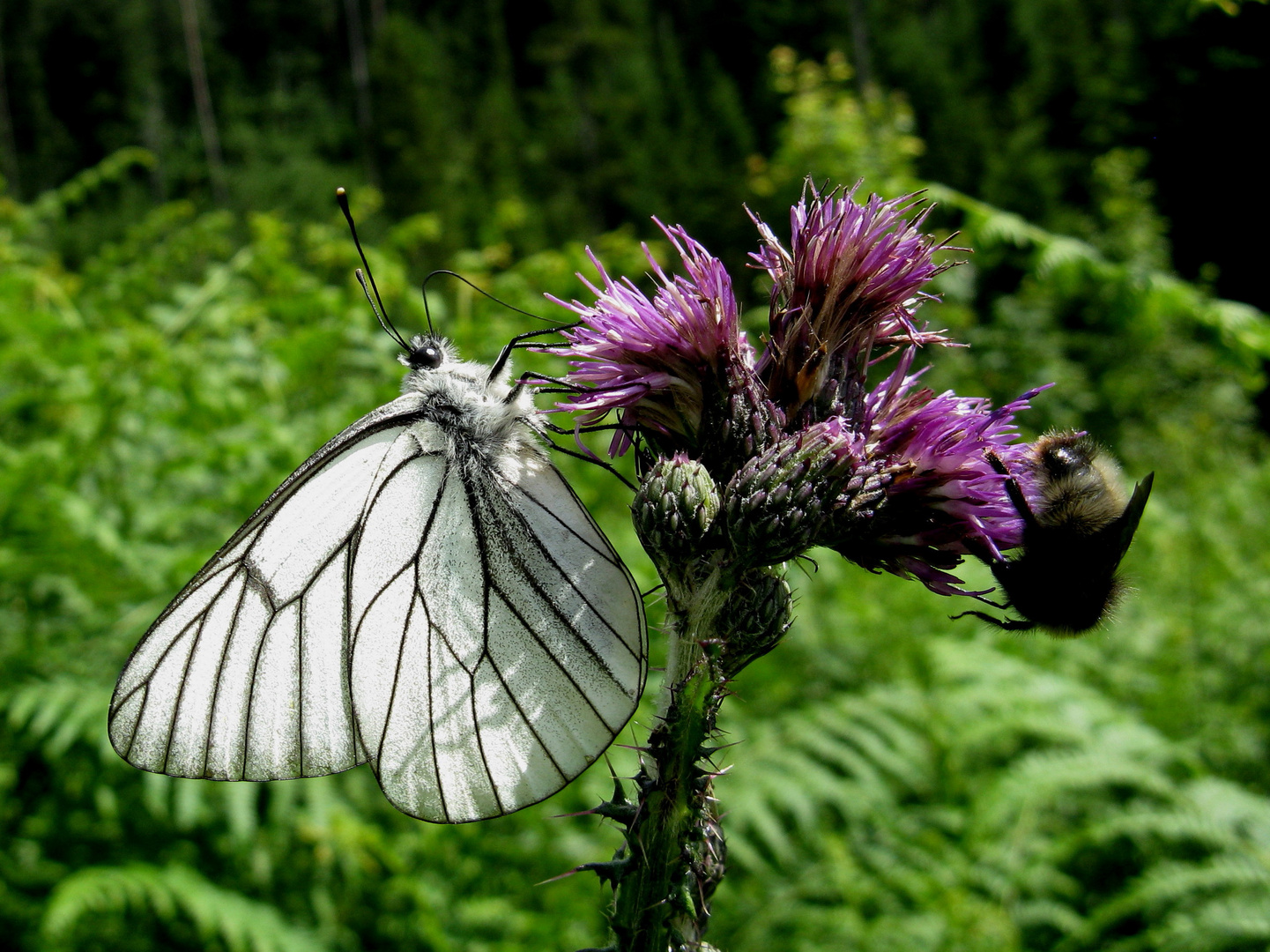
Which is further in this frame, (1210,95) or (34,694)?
(1210,95)

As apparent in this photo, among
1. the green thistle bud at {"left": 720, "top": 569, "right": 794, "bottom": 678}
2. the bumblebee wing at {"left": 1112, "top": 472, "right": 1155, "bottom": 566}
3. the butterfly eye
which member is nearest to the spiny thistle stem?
the green thistle bud at {"left": 720, "top": 569, "right": 794, "bottom": 678}

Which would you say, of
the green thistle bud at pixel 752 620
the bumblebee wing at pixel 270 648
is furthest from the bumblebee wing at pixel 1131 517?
the bumblebee wing at pixel 270 648

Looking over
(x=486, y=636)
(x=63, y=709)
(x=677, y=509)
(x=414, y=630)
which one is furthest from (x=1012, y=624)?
(x=63, y=709)

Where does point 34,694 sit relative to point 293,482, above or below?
below

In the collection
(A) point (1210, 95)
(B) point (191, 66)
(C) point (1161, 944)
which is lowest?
(C) point (1161, 944)

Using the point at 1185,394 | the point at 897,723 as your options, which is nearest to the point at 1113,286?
the point at 897,723

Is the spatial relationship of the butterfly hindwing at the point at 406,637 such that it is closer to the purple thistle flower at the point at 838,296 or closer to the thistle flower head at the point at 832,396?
the thistle flower head at the point at 832,396

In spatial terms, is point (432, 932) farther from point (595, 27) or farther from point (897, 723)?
point (595, 27)
